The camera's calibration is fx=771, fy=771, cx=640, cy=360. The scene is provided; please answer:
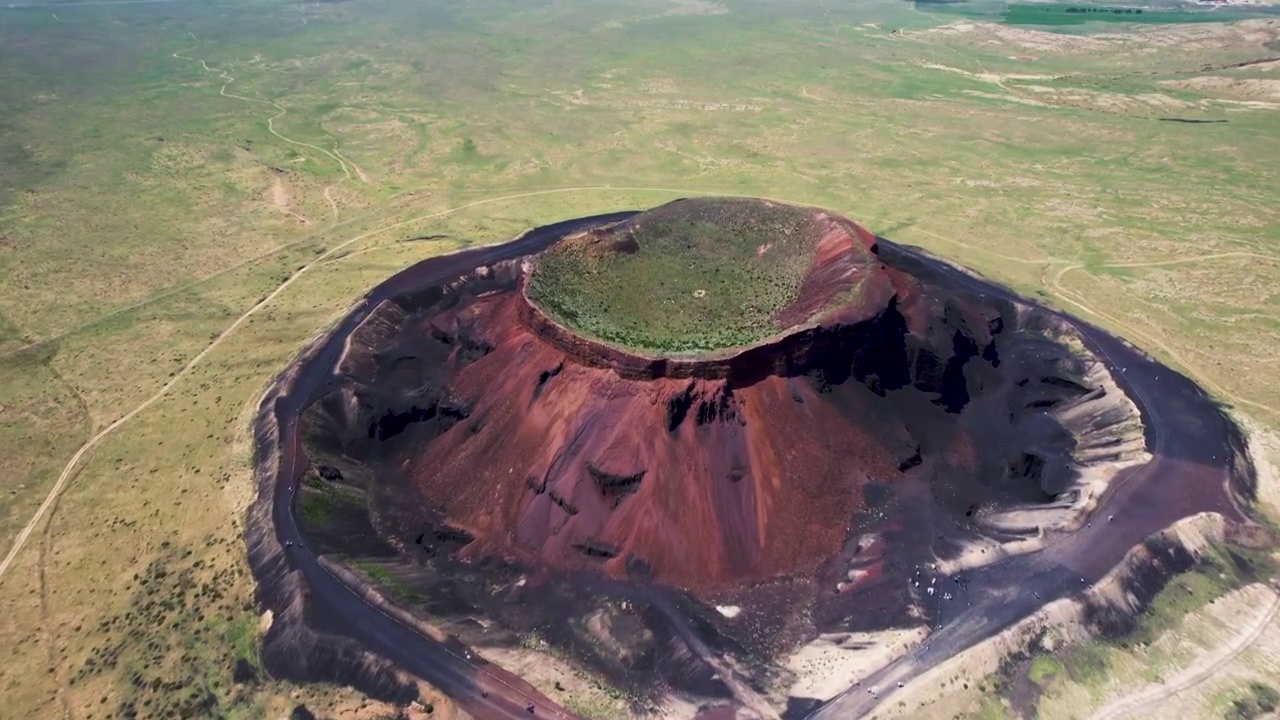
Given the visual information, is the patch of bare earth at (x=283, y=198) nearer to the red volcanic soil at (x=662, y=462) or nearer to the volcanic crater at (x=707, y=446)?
the volcanic crater at (x=707, y=446)

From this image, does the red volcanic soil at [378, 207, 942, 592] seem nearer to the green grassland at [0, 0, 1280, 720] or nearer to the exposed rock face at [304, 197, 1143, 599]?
the exposed rock face at [304, 197, 1143, 599]

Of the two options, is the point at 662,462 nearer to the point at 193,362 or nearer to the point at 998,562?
the point at 998,562

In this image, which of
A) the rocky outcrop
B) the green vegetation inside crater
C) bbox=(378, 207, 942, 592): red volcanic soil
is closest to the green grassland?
the rocky outcrop

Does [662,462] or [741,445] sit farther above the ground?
[741,445]

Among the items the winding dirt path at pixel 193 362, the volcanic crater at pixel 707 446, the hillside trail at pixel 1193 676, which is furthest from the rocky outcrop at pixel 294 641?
the hillside trail at pixel 1193 676

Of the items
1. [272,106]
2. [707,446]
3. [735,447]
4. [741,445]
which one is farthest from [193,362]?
[272,106]

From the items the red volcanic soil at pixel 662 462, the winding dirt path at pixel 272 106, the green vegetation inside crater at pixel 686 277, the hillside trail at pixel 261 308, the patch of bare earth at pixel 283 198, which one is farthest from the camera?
the winding dirt path at pixel 272 106

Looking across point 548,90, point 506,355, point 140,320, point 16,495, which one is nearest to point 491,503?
point 506,355
